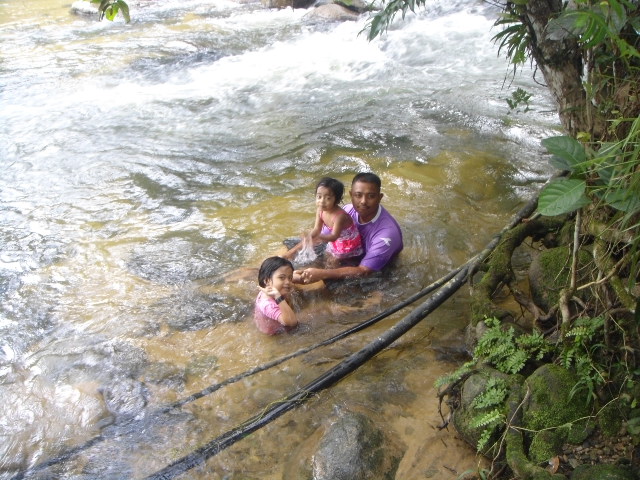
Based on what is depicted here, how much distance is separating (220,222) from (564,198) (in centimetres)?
451

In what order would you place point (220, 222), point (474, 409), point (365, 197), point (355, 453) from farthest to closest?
point (220, 222) < point (365, 197) < point (355, 453) < point (474, 409)

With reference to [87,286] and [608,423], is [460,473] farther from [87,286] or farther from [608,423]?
[87,286]

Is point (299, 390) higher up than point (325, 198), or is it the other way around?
point (325, 198)

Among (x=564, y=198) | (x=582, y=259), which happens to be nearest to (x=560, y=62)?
(x=582, y=259)

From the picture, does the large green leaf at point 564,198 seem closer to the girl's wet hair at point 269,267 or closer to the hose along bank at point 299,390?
the hose along bank at point 299,390

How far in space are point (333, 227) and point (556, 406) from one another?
275cm

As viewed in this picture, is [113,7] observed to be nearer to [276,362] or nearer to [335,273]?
[276,362]

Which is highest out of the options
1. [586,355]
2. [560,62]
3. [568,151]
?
[560,62]

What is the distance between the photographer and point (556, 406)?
9.16ft

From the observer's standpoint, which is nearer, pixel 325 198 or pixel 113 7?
pixel 113 7

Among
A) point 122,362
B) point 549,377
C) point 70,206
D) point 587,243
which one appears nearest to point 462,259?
point 587,243

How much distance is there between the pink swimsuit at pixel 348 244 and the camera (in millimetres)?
5246

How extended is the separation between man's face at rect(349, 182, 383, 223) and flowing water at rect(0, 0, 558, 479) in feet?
2.14

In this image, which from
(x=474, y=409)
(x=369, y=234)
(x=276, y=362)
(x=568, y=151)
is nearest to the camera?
(x=568, y=151)
